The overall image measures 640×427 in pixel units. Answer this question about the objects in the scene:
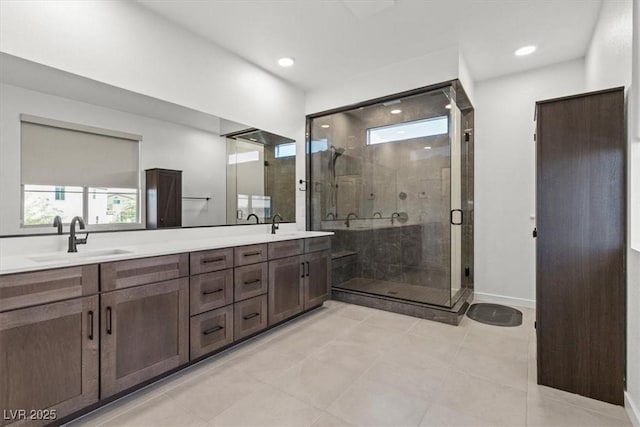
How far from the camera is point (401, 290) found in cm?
380

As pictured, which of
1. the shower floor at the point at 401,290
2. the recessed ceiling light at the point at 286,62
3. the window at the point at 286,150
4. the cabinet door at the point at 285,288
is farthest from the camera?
the window at the point at 286,150

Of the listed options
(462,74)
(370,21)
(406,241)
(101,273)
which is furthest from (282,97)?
(101,273)

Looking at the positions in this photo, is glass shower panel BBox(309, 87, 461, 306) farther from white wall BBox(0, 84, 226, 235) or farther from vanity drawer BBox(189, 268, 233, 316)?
vanity drawer BBox(189, 268, 233, 316)

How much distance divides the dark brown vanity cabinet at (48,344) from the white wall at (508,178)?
13.1 ft

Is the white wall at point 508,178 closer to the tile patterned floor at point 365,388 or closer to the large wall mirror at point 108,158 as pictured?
the tile patterned floor at point 365,388

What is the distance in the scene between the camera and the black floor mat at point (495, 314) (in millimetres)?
3150

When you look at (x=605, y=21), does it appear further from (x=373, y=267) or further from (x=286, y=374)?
(x=286, y=374)

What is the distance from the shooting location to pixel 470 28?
2.78m

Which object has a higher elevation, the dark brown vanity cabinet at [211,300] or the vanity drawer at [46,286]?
the vanity drawer at [46,286]

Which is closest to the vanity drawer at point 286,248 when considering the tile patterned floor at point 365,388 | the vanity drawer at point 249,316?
the vanity drawer at point 249,316

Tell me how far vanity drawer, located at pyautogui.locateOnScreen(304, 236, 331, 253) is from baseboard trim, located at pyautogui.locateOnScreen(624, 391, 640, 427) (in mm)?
2540

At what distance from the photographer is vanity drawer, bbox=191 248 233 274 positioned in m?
2.19

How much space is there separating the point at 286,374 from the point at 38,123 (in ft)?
7.63

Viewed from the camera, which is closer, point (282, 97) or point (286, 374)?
point (286, 374)
